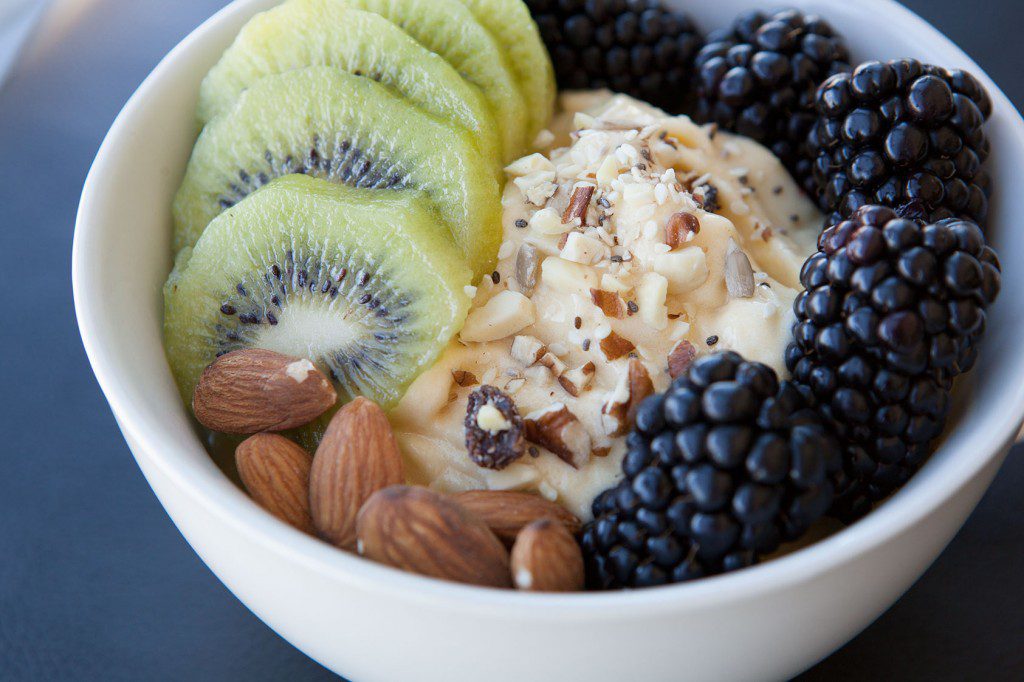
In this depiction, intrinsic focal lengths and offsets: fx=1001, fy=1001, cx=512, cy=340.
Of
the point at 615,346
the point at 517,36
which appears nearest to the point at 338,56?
the point at 517,36

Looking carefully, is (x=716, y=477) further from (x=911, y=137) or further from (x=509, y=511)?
(x=911, y=137)

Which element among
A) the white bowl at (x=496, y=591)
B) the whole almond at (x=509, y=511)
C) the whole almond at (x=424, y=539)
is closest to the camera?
the white bowl at (x=496, y=591)

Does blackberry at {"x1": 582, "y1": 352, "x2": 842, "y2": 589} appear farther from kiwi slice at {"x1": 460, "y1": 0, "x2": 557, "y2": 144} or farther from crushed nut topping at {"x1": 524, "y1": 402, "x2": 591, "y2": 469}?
kiwi slice at {"x1": 460, "y1": 0, "x2": 557, "y2": 144}

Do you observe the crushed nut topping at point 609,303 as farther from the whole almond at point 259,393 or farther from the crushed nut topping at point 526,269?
the whole almond at point 259,393

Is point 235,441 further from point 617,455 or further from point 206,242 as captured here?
point 617,455

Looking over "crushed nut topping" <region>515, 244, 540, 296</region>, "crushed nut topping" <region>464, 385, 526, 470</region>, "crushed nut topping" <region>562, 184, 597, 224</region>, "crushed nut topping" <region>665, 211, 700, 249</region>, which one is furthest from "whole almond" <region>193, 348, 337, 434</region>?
"crushed nut topping" <region>665, 211, 700, 249</region>

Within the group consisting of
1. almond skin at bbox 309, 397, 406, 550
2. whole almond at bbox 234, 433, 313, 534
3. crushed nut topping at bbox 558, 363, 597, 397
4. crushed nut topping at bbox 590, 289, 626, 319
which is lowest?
whole almond at bbox 234, 433, 313, 534

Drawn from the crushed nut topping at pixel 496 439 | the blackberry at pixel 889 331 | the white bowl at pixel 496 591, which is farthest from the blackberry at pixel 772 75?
the crushed nut topping at pixel 496 439
